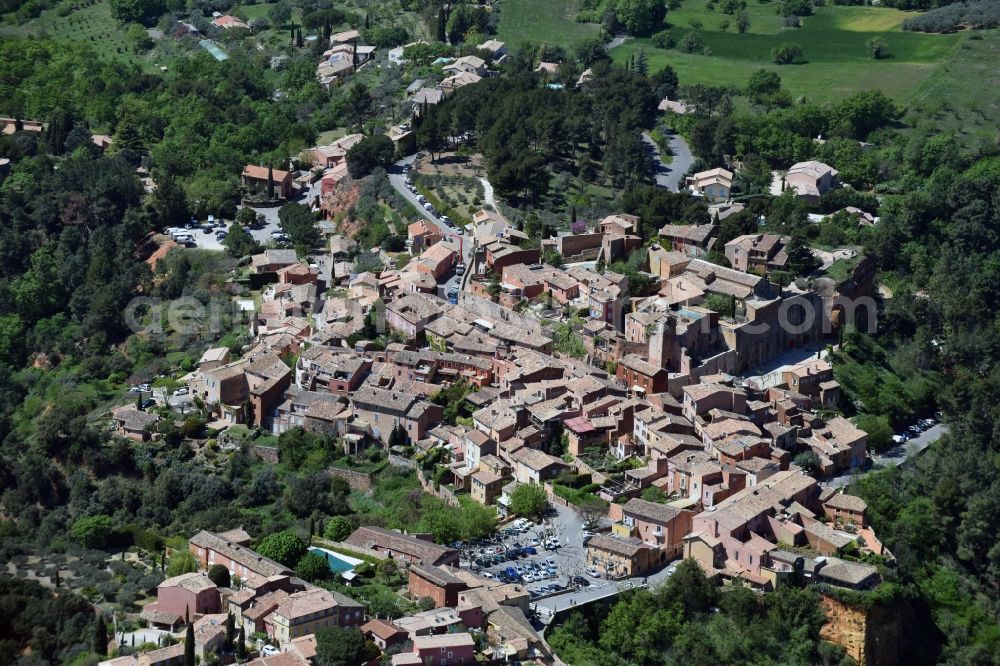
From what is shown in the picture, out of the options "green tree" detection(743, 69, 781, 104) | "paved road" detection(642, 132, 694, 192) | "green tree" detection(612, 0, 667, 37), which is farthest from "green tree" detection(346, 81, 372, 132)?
"green tree" detection(612, 0, 667, 37)

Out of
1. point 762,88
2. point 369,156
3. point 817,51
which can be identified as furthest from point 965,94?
point 369,156

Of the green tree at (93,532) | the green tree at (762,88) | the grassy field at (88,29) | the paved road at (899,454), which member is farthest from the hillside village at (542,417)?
the grassy field at (88,29)

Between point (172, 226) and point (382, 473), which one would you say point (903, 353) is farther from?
point (172, 226)

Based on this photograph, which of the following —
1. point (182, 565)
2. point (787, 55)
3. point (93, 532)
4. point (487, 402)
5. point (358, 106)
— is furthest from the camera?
point (787, 55)

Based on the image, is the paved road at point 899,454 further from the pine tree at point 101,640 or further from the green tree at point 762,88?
the green tree at point 762,88

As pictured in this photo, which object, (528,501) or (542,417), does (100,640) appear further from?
(542,417)

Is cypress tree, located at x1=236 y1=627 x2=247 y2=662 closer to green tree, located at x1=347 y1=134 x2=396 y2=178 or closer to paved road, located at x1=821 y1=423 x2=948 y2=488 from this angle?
paved road, located at x1=821 y1=423 x2=948 y2=488

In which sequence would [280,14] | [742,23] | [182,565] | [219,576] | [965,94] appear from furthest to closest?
[280,14] < [742,23] < [965,94] < [182,565] < [219,576]
